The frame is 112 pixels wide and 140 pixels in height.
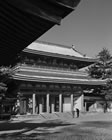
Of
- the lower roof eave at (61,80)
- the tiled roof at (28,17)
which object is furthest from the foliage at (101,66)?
the tiled roof at (28,17)

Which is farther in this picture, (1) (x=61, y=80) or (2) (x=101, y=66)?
(2) (x=101, y=66)

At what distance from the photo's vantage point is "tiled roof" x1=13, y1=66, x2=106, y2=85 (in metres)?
23.2

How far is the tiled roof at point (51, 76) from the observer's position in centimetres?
2323

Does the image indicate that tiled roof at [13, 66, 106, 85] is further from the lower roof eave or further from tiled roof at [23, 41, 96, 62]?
tiled roof at [23, 41, 96, 62]

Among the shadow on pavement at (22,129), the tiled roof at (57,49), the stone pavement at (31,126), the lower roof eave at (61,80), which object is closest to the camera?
A: the shadow on pavement at (22,129)

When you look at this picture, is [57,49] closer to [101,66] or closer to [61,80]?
[101,66]

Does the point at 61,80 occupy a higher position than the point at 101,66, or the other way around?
the point at 101,66

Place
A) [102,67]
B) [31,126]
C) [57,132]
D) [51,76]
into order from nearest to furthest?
[57,132]
[31,126]
[51,76]
[102,67]

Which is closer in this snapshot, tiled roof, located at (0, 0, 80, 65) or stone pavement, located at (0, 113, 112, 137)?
tiled roof, located at (0, 0, 80, 65)

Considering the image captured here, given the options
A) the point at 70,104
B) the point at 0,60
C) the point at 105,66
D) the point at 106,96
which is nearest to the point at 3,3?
the point at 0,60

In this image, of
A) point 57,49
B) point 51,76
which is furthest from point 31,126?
point 57,49

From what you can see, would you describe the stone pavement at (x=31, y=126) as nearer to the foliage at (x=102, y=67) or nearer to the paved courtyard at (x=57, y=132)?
the paved courtyard at (x=57, y=132)

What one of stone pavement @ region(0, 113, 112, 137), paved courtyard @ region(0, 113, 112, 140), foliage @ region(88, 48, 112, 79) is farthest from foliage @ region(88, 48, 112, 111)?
paved courtyard @ region(0, 113, 112, 140)

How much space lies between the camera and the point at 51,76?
2600cm
